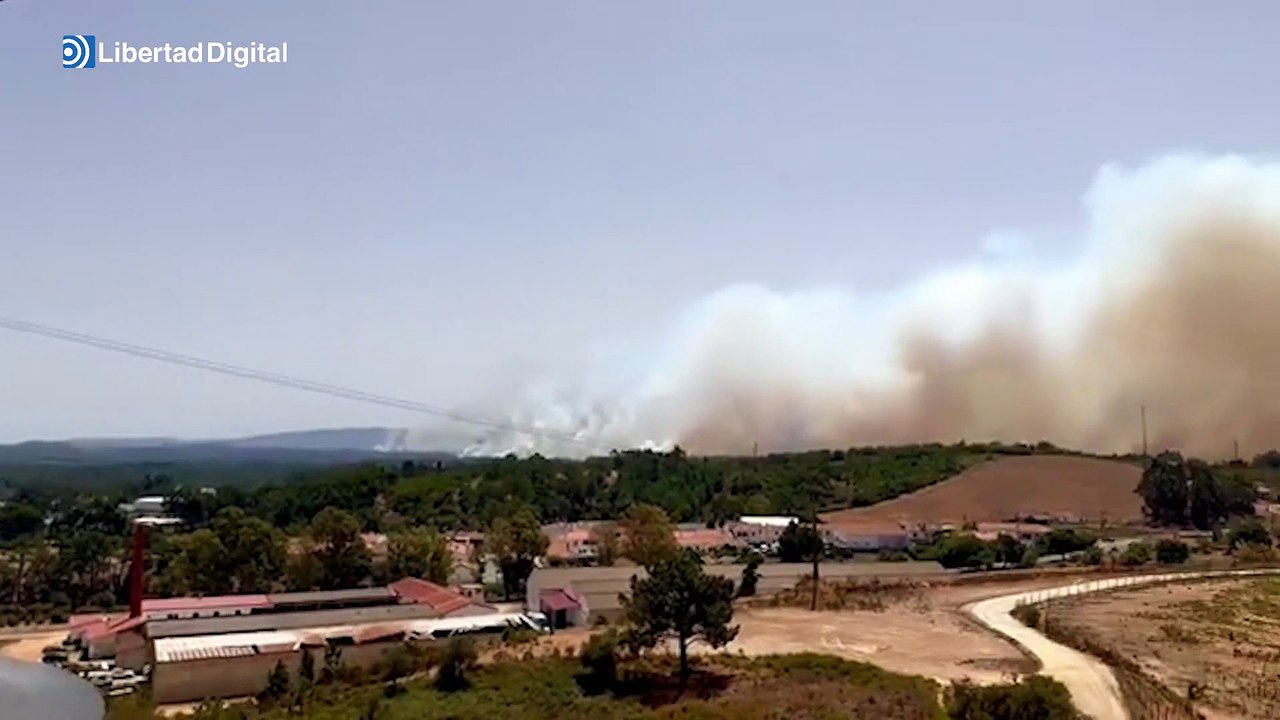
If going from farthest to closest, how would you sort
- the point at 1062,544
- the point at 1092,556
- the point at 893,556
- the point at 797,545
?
the point at 1062,544 < the point at 893,556 < the point at 1092,556 < the point at 797,545

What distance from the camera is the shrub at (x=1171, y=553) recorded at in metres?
37.2

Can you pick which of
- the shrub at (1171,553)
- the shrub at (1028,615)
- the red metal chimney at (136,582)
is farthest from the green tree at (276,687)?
the shrub at (1171,553)

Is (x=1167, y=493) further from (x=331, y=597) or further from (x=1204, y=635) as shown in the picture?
(x=331, y=597)

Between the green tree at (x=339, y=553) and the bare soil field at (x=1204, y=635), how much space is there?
63.8 feet

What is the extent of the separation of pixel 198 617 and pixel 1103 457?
56655mm

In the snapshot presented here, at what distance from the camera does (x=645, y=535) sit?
33.7 meters

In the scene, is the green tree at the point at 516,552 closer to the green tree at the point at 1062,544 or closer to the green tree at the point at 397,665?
the green tree at the point at 397,665

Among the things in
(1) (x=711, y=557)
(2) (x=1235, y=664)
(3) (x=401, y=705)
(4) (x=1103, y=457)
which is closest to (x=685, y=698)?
(3) (x=401, y=705)

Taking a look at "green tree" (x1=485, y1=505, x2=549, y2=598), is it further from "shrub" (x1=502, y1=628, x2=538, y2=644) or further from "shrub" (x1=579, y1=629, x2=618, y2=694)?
"shrub" (x1=579, y1=629, x2=618, y2=694)

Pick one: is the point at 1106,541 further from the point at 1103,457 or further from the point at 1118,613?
the point at 1103,457

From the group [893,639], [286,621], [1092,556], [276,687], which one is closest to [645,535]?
[893,639]

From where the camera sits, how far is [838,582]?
32156mm

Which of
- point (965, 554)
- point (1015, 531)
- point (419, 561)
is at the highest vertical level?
point (419, 561)

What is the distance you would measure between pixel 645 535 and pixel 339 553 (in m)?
9.17
